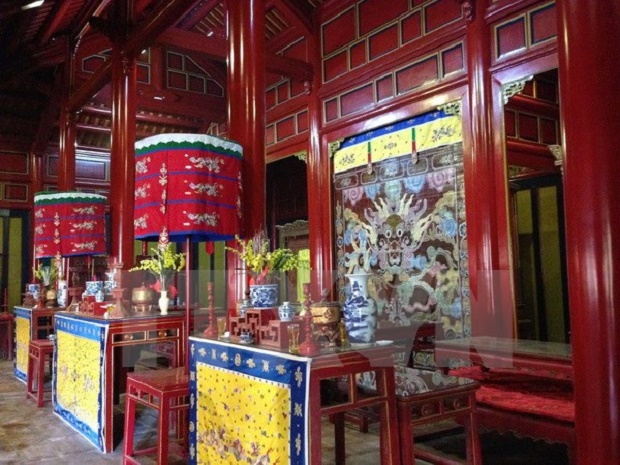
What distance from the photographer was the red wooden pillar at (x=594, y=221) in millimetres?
1744

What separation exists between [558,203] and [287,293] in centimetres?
376

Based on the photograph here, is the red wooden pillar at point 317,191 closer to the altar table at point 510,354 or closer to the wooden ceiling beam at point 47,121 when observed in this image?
the altar table at point 510,354

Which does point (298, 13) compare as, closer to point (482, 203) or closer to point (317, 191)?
point (317, 191)

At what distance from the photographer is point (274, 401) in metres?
2.13

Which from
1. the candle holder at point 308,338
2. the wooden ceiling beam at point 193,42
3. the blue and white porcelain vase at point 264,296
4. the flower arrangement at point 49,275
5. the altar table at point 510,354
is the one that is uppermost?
the wooden ceiling beam at point 193,42

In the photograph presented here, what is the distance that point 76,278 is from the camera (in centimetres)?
585

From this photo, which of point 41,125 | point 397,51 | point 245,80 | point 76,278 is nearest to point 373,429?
point 245,80

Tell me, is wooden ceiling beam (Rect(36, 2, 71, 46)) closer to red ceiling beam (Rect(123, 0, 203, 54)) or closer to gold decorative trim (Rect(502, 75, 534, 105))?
red ceiling beam (Rect(123, 0, 203, 54))

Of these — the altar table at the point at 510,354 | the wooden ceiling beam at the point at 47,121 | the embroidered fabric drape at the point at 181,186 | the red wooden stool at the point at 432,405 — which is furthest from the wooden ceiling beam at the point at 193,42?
the red wooden stool at the point at 432,405

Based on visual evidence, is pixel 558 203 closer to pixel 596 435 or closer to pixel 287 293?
pixel 287 293

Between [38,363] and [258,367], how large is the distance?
→ 329cm

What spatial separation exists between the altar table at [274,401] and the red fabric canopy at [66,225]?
305cm

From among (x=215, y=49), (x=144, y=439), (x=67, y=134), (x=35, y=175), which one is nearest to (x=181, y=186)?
(x=144, y=439)

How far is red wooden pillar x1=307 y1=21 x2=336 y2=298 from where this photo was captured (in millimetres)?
5617
